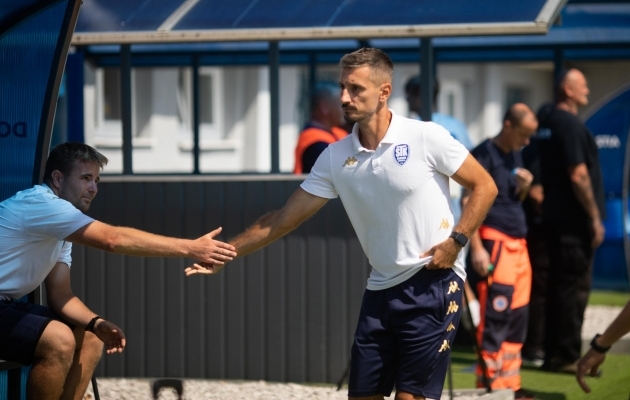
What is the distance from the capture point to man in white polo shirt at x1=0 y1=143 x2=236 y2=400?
5.20m

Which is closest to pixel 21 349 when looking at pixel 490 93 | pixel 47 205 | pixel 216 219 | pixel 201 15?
pixel 47 205

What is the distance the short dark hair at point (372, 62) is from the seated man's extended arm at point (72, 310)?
5.91ft

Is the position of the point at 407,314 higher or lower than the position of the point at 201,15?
lower

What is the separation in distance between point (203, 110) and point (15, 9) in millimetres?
14439

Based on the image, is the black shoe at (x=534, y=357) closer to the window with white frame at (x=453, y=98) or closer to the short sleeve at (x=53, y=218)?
the short sleeve at (x=53, y=218)

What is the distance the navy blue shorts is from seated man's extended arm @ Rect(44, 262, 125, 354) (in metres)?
1.33

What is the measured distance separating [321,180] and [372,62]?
2.03 ft

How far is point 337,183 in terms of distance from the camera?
4988 millimetres

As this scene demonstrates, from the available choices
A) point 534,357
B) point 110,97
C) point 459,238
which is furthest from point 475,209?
point 110,97

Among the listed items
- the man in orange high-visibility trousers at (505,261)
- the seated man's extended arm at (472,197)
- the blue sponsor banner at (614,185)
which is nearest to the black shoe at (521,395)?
the man in orange high-visibility trousers at (505,261)

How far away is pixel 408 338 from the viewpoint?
15.8 ft

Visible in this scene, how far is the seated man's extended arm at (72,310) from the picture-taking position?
547 centimetres

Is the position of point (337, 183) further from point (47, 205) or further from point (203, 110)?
point (203, 110)

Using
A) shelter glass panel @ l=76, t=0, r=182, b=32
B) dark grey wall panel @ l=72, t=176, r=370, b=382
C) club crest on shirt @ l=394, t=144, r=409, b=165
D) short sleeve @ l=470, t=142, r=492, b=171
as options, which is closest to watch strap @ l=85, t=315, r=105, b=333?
club crest on shirt @ l=394, t=144, r=409, b=165
